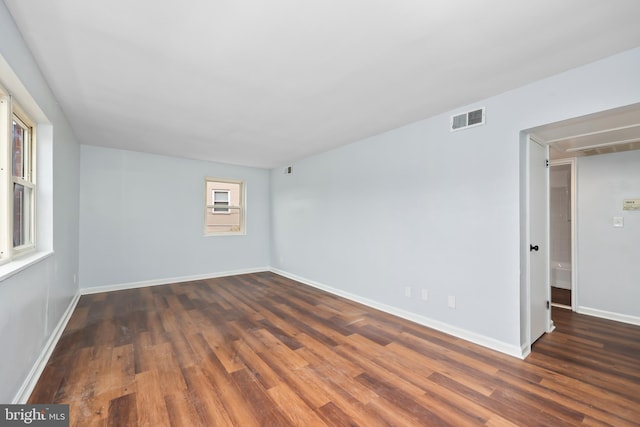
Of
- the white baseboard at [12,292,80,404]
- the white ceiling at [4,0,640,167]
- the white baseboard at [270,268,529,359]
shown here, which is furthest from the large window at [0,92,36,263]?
the white baseboard at [270,268,529,359]

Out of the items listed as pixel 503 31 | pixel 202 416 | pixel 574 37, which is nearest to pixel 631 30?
pixel 574 37

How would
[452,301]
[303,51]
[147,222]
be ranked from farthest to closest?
1. [147,222]
2. [452,301]
3. [303,51]

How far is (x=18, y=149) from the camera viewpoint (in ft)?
7.24

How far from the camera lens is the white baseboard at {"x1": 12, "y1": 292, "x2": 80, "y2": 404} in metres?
1.85

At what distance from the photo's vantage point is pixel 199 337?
2922mm

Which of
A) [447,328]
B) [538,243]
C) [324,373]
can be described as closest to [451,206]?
[538,243]

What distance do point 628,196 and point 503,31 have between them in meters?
3.31

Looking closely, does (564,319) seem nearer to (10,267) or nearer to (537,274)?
(537,274)

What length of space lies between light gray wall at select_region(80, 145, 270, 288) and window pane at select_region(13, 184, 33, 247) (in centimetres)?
244

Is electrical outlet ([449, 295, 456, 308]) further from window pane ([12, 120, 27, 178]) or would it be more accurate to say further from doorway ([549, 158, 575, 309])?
window pane ([12, 120, 27, 178])

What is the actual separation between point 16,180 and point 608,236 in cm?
634

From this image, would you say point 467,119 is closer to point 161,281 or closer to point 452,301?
→ point 452,301

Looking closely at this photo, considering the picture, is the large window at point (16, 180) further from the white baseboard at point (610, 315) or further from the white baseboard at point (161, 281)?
the white baseboard at point (610, 315)

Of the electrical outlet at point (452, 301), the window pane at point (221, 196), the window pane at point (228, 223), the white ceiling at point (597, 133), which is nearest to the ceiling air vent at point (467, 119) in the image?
the white ceiling at point (597, 133)
